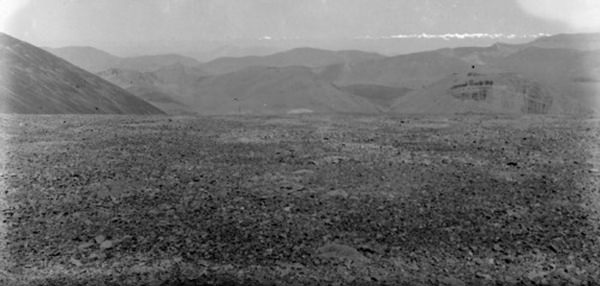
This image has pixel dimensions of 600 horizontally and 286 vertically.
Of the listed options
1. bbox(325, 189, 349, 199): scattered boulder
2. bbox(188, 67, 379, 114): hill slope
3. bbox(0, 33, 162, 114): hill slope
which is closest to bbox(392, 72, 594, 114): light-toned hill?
bbox(188, 67, 379, 114): hill slope

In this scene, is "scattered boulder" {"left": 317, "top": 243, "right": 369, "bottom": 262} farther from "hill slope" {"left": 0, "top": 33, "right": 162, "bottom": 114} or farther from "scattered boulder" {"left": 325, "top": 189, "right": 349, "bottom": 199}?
"hill slope" {"left": 0, "top": 33, "right": 162, "bottom": 114}

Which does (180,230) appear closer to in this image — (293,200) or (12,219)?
(293,200)

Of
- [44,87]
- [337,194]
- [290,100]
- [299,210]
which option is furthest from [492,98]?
[299,210]

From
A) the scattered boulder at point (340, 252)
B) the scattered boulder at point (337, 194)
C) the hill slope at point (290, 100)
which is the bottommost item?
the hill slope at point (290, 100)

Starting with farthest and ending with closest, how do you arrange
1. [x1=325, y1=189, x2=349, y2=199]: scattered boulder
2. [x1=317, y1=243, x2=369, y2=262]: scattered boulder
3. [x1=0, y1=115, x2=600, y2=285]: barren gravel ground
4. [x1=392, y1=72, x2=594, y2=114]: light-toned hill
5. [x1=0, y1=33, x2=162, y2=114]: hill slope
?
[x1=392, y1=72, x2=594, y2=114]: light-toned hill < [x1=0, y1=33, x2=162, y2=114]: hill slope < [x1=325, y1=189, x2=349, y2=199]: scattered boulder < [x1=317, y1=243, x2=369, y2=262]: scattered boulder < [x1=0, y1=115, x2=600, y2=285]: barren gravel ground

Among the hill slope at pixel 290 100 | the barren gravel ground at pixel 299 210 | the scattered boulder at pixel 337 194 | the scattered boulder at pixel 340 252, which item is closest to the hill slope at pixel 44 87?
the barren gravel ground at pixel 299 210

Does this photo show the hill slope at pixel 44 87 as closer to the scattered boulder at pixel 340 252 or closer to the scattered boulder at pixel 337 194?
the scattered boulder at pixel 337 194
